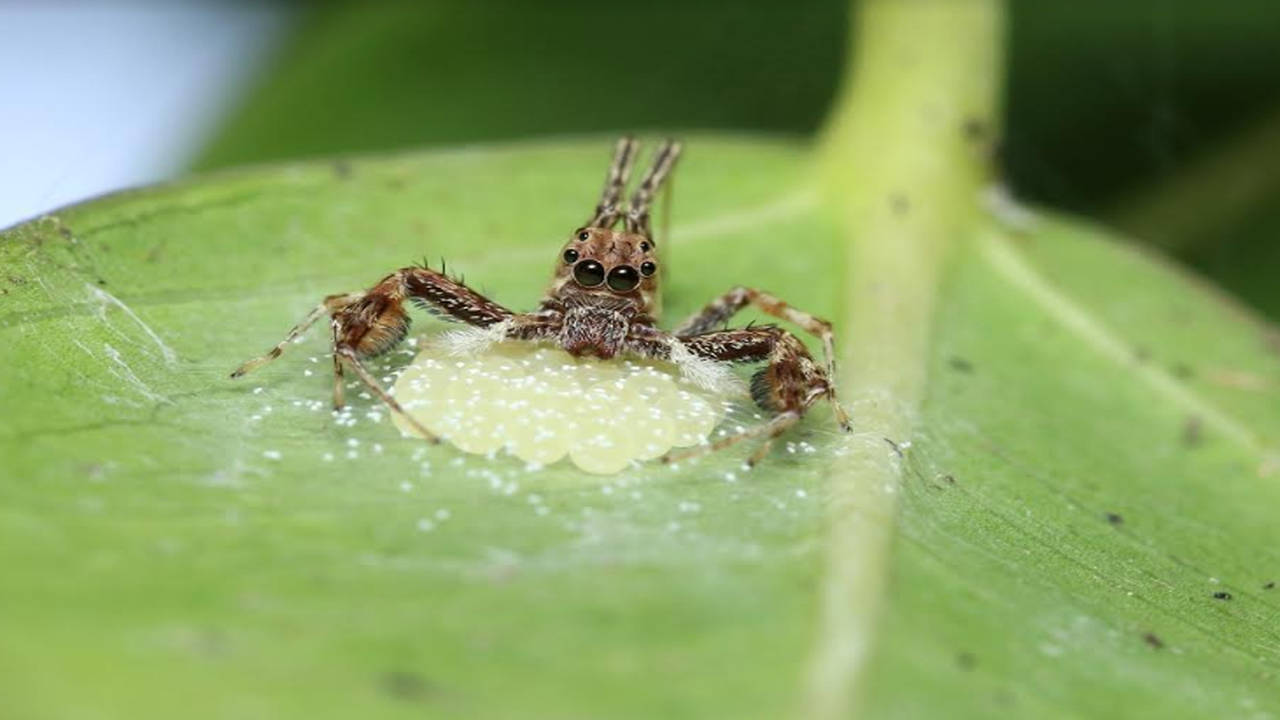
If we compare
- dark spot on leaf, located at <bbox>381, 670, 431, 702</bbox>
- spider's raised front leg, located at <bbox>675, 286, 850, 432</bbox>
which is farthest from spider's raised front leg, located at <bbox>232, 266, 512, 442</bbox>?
dark spot on leaf, located at <bbox>381, 670, 431, 702</bbox>

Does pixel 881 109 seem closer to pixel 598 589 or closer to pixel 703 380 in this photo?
pixel 703 380

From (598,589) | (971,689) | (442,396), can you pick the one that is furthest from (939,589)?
(442,396)

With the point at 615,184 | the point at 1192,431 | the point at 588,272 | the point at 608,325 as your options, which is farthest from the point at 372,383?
the point at 1192,431

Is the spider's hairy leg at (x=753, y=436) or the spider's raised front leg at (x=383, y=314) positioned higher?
the spider's raised front leg at (x=383, y=314)

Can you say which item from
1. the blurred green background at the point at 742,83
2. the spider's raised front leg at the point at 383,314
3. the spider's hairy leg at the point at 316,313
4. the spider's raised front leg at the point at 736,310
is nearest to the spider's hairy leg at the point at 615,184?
the spider's raised front leg at the point at 736,310

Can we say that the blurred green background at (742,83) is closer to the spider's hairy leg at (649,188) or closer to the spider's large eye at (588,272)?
the spider's hairy leg at (649,188)
